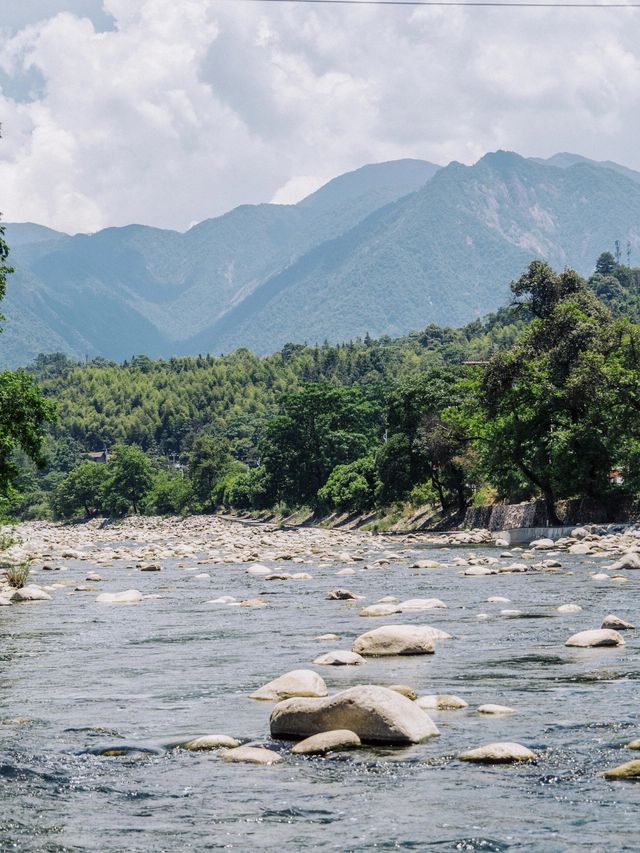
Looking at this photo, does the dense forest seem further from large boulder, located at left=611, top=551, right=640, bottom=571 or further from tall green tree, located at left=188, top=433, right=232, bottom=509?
tall green tree, located at left=188, top=433, right=232, bottom=509

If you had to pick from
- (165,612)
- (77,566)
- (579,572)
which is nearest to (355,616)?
(165,612)

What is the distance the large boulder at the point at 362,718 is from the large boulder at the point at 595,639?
6449 millimetres

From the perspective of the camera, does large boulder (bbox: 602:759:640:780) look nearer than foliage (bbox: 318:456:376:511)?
Yes

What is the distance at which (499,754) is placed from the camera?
10.7 metres

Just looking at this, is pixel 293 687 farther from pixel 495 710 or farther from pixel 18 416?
pixel 18 416

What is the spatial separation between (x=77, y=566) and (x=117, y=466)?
124 m

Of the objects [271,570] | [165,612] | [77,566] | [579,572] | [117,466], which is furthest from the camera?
[117,466]

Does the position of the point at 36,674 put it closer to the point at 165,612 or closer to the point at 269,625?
the point at 269,625

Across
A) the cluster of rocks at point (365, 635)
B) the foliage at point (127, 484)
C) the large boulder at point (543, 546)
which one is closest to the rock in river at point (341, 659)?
the cluster of rocks at point (365, 635)

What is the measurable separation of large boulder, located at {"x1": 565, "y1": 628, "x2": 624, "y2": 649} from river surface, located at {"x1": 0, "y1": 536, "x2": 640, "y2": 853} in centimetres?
31

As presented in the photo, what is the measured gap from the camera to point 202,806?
9.65 m

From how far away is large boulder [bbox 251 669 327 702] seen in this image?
45.6 feet

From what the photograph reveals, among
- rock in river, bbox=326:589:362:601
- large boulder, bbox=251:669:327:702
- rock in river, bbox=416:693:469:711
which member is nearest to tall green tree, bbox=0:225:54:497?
rock in river, bbox=326:589:362:601

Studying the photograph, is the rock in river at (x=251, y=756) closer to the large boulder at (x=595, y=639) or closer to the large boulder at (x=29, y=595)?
the large boulder at (x=595, y=639)
